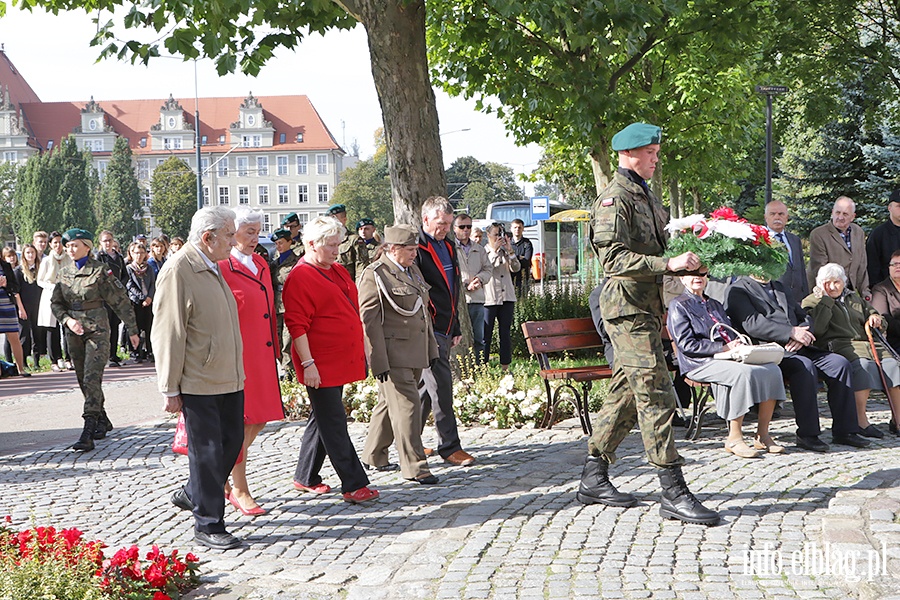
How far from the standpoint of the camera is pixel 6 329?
1504 centimetres

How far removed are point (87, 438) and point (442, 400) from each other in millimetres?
3369

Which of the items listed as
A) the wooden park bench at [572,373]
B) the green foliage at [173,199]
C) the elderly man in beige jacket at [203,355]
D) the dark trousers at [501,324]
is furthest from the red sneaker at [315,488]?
the green foliage at [173,199]

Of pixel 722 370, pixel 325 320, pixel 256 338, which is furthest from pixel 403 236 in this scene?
pixel 722 370

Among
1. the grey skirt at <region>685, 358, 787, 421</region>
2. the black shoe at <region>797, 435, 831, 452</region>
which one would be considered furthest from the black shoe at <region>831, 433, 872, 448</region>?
the grey skirt at <region>685, 358, 787, 421</region>

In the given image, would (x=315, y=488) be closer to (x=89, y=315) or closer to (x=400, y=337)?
(x=400, y=337)

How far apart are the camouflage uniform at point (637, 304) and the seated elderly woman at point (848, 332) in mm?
3558

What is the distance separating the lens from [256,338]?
6738 millimetres

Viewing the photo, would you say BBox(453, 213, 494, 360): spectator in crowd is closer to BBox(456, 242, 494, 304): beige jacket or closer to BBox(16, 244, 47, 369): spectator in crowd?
BBox(456, 242, 494, 304): beige jacket

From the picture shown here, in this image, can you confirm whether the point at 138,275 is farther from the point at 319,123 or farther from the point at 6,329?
the point at 319,123

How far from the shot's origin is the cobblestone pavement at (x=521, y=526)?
5.11m

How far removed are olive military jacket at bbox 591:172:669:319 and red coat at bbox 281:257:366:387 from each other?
177cm

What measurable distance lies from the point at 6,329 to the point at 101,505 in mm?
8814

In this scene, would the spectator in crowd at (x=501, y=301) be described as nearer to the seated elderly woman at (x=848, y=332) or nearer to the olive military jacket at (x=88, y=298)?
the seated elderly woman at (x=848, y=332)

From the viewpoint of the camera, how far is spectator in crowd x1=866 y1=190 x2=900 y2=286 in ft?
36.4
